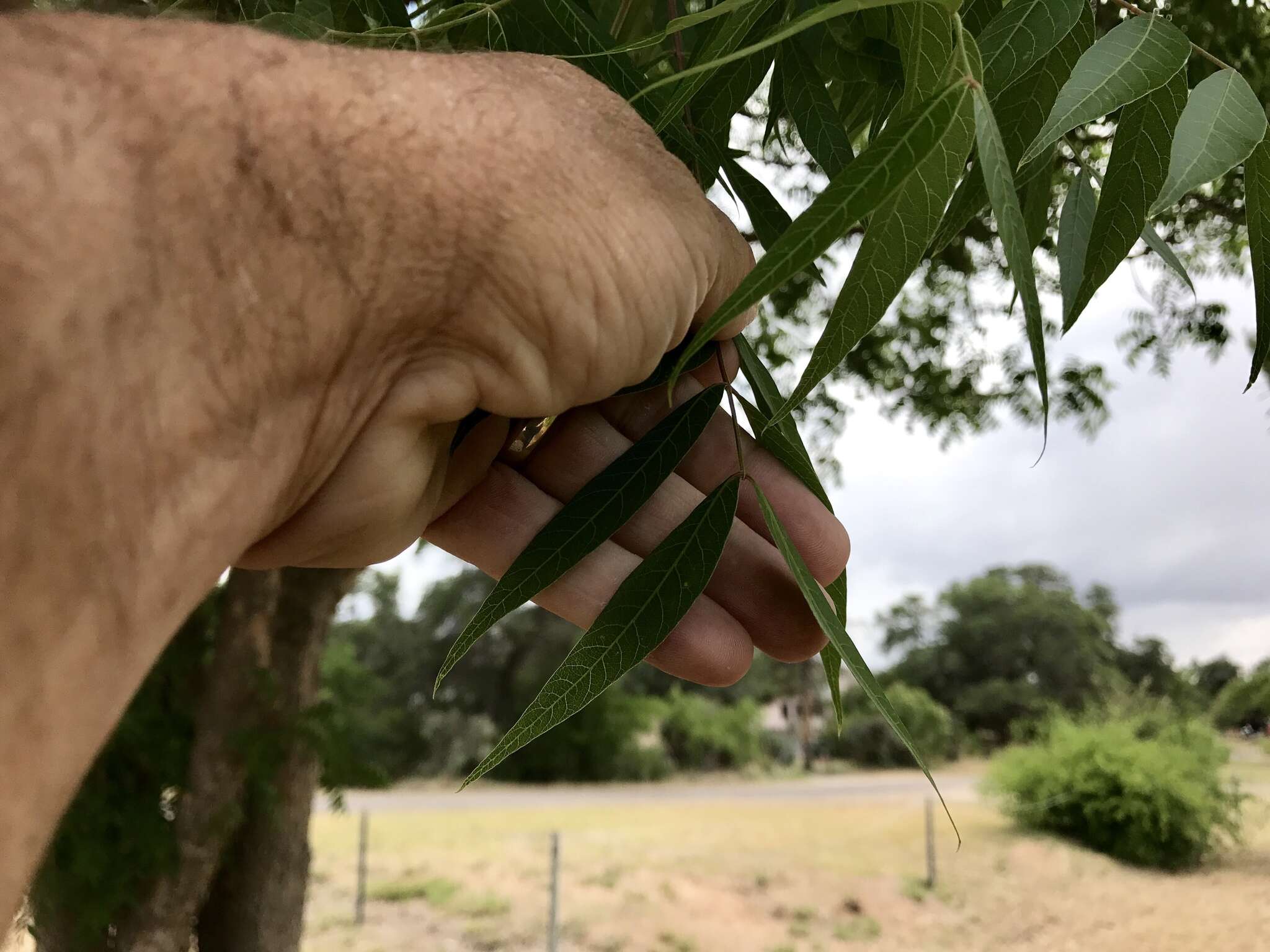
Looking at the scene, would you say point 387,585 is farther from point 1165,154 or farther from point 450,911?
point 1165,154

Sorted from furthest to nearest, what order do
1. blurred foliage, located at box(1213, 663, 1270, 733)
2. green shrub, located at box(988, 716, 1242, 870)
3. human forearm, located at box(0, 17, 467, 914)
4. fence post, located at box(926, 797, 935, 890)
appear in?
blurred foliage, located at box(1213, 663, 1270, 733) < green shrub, located at box(988, 716, 1242, 870) < fence post, located at box(926, 797, 935, 890) < human forearm, located at box(0, 17, 467, 914)

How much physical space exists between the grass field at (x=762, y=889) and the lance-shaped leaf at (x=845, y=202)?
3.50 m

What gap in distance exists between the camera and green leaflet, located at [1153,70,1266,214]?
0.89 feet

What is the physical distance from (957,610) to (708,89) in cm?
683

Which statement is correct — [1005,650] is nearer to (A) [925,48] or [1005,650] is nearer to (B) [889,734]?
(B) [889,734]

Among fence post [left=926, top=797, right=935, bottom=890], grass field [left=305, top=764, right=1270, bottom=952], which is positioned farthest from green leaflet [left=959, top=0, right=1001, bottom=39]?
fence post [left=926, top=797, right=935, bottom=890]

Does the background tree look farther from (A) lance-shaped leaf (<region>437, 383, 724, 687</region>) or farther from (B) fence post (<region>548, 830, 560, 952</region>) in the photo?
(A) lance-shaped leaf (<region>437, 383, 724, 687</region>)

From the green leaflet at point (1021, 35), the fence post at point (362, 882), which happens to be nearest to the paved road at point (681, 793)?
the fence post at point (362, 882)

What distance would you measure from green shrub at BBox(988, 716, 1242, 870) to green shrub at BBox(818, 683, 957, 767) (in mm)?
1131

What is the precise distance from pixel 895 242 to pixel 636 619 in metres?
0.17

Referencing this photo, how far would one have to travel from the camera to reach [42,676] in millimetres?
208

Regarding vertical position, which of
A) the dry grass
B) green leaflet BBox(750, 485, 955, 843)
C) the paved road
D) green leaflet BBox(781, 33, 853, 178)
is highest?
green leaflet BBox(781, 33, 853, 178)

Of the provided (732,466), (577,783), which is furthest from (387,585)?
(732,466)

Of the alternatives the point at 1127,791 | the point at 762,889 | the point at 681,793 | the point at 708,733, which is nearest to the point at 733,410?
the point at 762,889
